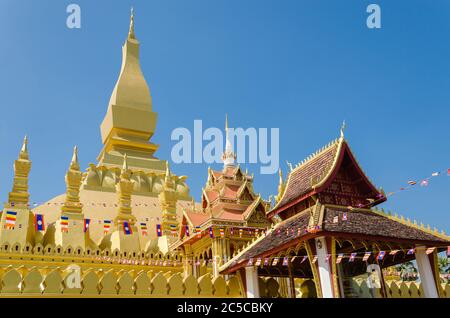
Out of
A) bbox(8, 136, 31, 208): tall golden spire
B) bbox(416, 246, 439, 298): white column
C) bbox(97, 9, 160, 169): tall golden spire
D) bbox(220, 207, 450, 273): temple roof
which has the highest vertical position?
bbox(97, 9, 160, 169): tall golden spire

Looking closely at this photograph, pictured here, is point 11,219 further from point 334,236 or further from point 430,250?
point 430,250

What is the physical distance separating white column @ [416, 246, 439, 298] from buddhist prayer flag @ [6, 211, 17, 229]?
19873 mm

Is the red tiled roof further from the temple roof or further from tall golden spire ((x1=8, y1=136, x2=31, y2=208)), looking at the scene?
tall golden spire ((x1=8, y1=136, x2=31, y2=208))

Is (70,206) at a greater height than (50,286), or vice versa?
(70,206)

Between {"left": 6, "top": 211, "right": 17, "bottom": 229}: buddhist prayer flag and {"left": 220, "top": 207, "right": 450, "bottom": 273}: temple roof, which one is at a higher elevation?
{"left": 6, "top": 211, "right": 17, "bottom": 229}: buddhist prayer flag

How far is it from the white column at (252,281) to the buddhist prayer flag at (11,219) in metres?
14.0

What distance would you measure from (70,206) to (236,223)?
11.7m

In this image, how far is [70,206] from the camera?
89.9ft

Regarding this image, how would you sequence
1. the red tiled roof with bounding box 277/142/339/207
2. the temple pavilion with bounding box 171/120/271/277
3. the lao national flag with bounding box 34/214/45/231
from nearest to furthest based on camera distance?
Answer: the red tiled roof with bounding box 277/142/339/207
the temple pavilion with bounding box 171/120/271/277
the lao national flag with bounding box 34/214/45/231

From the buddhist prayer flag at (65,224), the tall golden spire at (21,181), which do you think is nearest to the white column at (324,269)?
the buddhist prayer flag at (65,224)

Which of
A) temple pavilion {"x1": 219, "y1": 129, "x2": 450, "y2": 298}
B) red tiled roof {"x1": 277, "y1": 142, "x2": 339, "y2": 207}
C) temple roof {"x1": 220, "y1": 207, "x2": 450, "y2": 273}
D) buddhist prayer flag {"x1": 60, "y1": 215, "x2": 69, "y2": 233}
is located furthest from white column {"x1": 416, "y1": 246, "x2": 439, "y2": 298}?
buddhist prayer flag {"x1": 60, "y1": 215, "x2": 69, "y2": 233}

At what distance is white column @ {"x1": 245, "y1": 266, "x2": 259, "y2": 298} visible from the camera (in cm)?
1612
